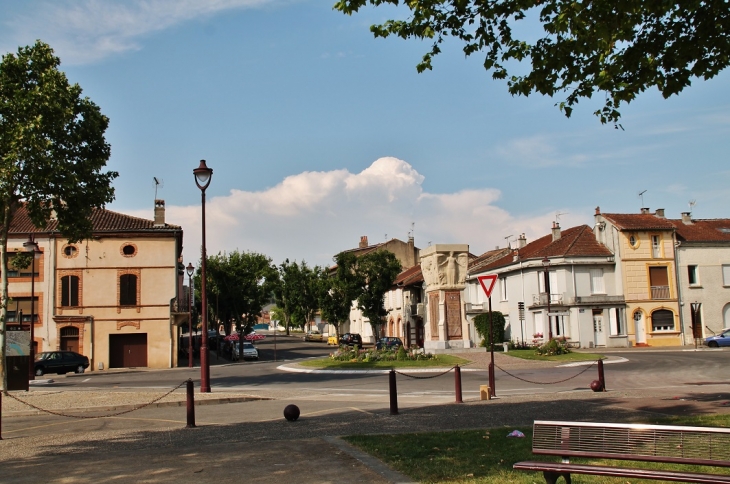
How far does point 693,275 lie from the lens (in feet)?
168

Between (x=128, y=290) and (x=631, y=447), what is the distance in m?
42.9

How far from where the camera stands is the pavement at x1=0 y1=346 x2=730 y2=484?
26.2ft

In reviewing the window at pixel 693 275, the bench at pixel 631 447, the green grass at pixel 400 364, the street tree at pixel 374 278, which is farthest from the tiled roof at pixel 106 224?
the bench at pixel 631 447

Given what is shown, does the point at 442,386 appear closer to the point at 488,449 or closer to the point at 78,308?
the point at 488,449

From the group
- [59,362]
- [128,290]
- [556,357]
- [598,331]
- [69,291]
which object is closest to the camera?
[556,357]

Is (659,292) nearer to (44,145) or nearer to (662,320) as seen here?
Answer: (662,320)

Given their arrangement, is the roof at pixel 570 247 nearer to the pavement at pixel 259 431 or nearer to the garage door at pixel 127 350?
the garage door at pixel 127 350

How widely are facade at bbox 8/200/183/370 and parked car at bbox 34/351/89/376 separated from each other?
12.1ft

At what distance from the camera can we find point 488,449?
8.70 meters

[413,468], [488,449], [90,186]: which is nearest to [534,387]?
[488,449]

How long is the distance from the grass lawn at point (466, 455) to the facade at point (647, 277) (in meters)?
41.2

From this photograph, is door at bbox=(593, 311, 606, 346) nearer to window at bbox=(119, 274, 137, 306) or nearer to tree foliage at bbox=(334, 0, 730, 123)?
window at bbox=(119, 274, 137, 306)

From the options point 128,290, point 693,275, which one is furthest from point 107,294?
point 693,275

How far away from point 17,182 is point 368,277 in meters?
40.0
